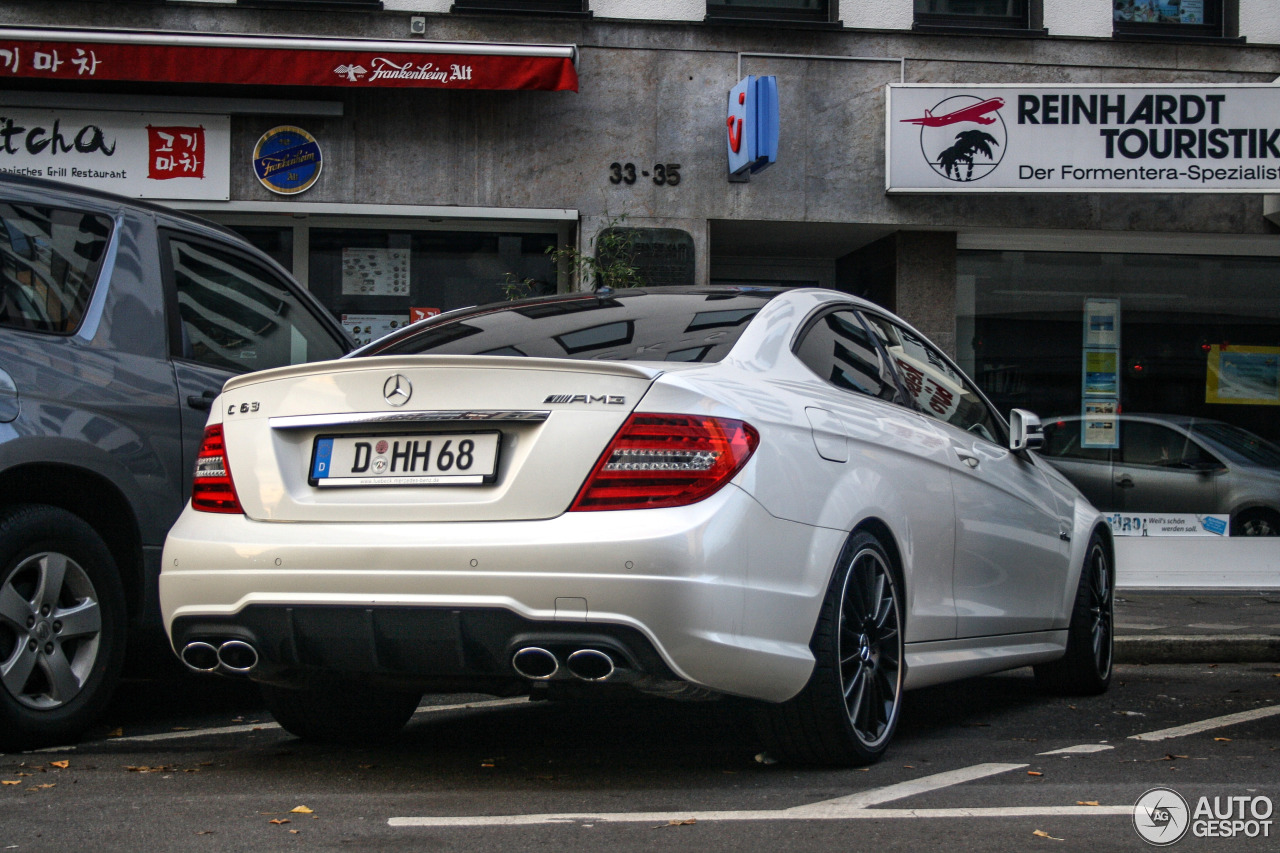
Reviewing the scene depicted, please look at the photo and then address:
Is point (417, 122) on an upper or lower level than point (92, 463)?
upper

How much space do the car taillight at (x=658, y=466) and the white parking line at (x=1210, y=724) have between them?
2.39 meters

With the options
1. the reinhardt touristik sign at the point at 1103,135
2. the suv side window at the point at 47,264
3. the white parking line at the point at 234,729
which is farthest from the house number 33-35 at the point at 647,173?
the suv side window at the point at 47,264

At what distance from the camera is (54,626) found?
4871 mm

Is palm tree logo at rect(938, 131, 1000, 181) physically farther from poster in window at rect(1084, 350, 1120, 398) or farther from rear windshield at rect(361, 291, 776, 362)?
rear windshield at rect(361, 291, 776, 362)

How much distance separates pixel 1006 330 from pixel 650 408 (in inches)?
377

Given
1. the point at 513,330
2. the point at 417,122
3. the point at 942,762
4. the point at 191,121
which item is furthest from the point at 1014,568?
the point at 191,121

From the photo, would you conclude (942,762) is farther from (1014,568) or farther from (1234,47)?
(1234,47)

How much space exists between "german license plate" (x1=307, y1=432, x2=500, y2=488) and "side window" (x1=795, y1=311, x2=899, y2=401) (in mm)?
1185

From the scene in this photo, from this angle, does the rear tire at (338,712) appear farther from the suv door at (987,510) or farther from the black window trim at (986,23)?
the black window trim at (986,23)

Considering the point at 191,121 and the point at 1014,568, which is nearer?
the point at 1014,568

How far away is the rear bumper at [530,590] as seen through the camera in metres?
3.75

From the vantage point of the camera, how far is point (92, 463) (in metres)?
4.98

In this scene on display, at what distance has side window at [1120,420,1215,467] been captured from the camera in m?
12.9

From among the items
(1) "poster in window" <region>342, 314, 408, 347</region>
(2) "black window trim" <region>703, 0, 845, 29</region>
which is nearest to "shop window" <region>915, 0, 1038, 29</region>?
(2) "black window trim" <region>703, 0, 845, 29</region>
